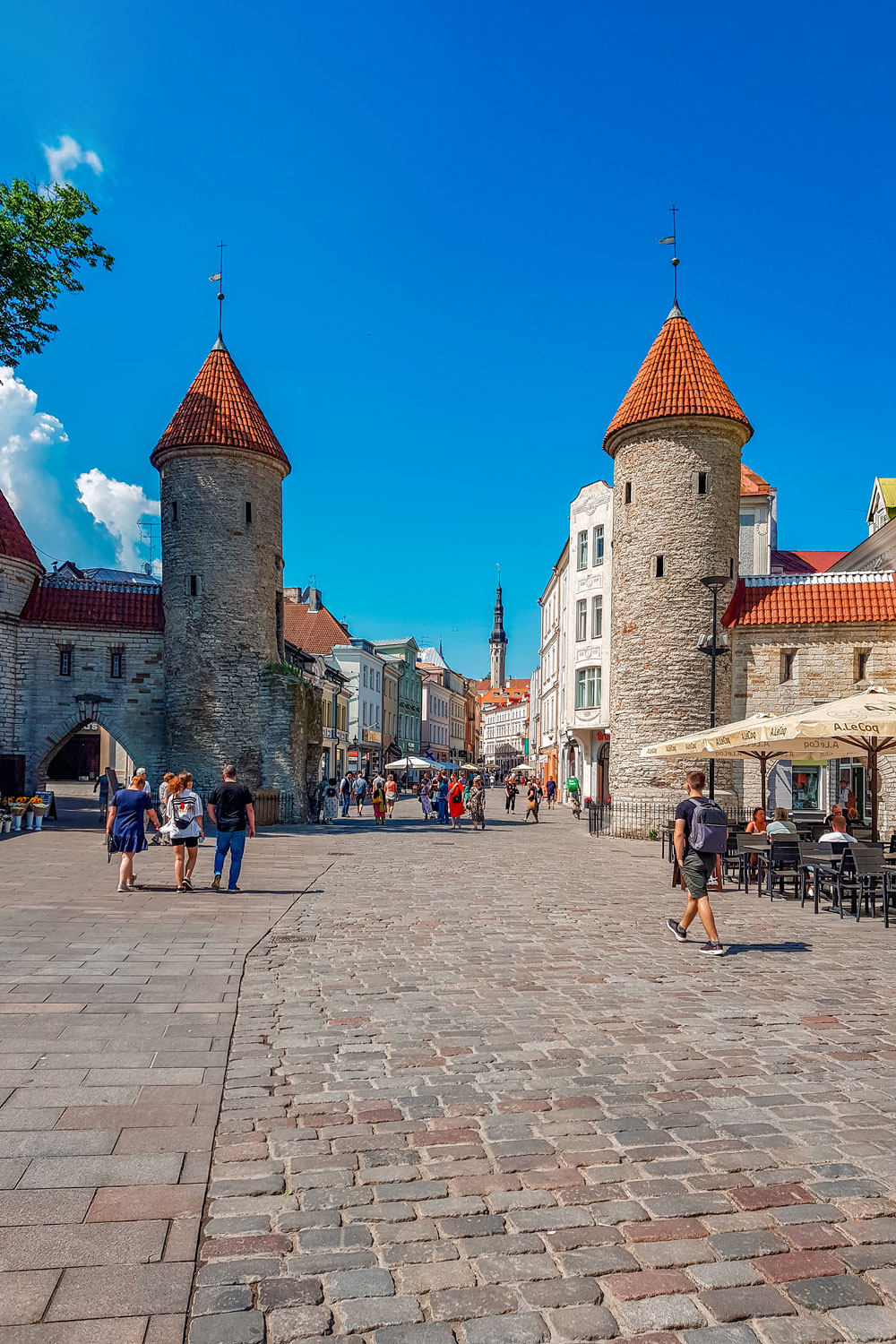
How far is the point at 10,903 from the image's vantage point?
11.3 meters

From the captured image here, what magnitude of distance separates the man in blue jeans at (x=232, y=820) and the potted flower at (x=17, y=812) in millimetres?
12180

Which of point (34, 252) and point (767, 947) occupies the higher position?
point (34, 252)

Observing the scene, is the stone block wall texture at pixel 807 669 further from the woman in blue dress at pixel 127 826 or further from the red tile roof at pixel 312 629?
the red tile roof at pixel 312 629


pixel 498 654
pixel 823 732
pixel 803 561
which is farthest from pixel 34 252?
pixel 498 654

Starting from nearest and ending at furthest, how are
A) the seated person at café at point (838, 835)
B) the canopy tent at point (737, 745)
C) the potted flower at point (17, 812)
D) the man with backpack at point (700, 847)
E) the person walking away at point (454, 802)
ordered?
1. the man with backpack at point (700, 847)
2. the seated person at café at point (838, 835)
3. the canopy tent at point (737, 745)
4. the potted flower at point (17, 812)
5. the person walking away at point (454, 802)

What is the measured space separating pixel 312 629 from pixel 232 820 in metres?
52.3

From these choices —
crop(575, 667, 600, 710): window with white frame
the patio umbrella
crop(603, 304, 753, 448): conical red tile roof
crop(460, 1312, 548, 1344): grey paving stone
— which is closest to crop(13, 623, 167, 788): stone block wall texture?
crop(603, 304, 753, 448): conical red tile roof

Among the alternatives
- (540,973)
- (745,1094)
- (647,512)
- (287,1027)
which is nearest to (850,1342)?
(745,1094)

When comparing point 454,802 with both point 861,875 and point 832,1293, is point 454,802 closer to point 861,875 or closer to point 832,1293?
A: point 861,875

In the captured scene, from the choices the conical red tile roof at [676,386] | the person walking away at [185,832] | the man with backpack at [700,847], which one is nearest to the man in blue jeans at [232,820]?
the person walking away at [185,832]

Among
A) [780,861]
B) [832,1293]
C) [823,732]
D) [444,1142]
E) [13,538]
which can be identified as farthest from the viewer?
[13,538]

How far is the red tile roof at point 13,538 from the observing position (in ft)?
91.6

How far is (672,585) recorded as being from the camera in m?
26.8

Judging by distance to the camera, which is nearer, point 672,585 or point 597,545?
point 672,585
